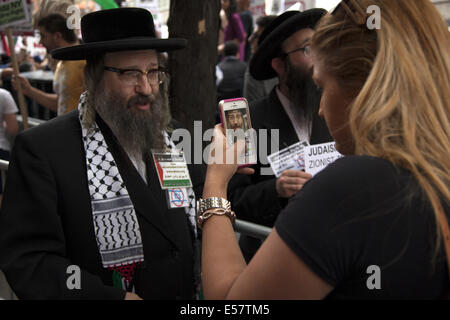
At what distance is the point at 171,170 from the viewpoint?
229 cm

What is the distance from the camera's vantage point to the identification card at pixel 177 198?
7.35 feet

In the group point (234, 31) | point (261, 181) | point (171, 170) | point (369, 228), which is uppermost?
point (369, 228)

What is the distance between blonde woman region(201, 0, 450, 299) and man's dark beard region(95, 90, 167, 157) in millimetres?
1133

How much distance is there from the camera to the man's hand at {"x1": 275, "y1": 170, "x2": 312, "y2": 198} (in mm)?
2658

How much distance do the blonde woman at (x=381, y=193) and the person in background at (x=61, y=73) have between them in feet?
11.7

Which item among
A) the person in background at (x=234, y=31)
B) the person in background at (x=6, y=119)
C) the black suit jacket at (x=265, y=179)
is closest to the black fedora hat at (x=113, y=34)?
the black suit jacket at (x=265, y=179)

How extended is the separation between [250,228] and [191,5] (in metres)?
2.18

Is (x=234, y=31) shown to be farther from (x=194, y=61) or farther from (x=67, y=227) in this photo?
(x=67, y=227)

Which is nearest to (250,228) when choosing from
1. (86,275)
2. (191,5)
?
(86,275)

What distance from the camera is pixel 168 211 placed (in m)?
2.26

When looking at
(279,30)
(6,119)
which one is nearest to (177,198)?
(279,30)

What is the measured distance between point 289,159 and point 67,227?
134 cm

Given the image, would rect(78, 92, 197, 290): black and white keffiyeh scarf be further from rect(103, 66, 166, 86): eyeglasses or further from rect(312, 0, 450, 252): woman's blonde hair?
rect(312, 0, 450, 252): woman's blonde hair
